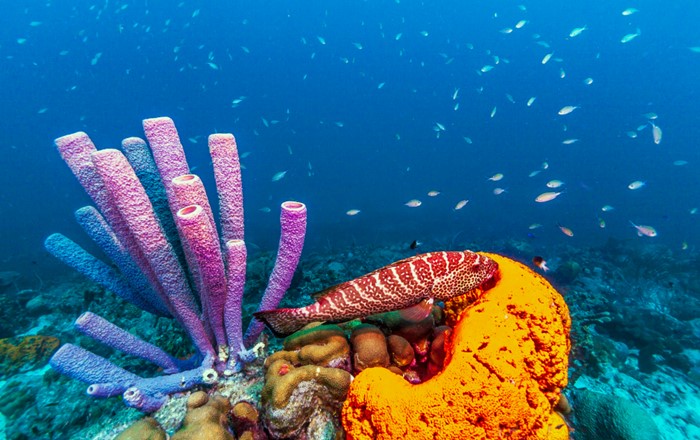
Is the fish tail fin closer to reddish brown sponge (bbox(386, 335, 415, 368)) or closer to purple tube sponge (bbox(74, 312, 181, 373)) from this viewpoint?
reddish brown sponge (bbox(386, 335, 415, 368))

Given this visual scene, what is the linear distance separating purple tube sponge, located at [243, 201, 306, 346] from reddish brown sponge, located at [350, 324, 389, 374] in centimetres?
85

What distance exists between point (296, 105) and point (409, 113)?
34329 millimetres

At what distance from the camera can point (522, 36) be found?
371 ft

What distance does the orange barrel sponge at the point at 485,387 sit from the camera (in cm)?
201

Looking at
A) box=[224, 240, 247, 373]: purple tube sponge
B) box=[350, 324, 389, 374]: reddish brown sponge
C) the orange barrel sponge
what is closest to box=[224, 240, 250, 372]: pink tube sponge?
box=[224, 240, 247, 373]: purple tube sponge

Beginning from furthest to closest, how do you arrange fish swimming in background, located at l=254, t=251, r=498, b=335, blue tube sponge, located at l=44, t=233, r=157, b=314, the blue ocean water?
the blue ocean water < blue tube sponge, located at l=44, t=233, r=157, b=314 < fish swimming in background, located at l=254, t=251, r=498, b=335

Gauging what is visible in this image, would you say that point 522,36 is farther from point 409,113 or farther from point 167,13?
point 167,13

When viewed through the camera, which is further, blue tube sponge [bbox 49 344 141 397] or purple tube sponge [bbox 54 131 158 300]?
purple tube sponge [bbox 54 131 158 300]

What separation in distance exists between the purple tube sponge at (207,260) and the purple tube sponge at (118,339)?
0.59 metres

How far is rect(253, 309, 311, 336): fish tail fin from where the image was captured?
265 cm

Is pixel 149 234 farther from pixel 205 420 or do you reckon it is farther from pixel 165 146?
pixel 205 420

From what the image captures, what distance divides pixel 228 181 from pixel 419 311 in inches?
81.7

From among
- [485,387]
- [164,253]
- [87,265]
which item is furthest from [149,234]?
[485,387]

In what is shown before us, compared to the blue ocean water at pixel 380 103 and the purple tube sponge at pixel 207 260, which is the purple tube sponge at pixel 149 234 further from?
the blue ocean water at pixel 380 103
